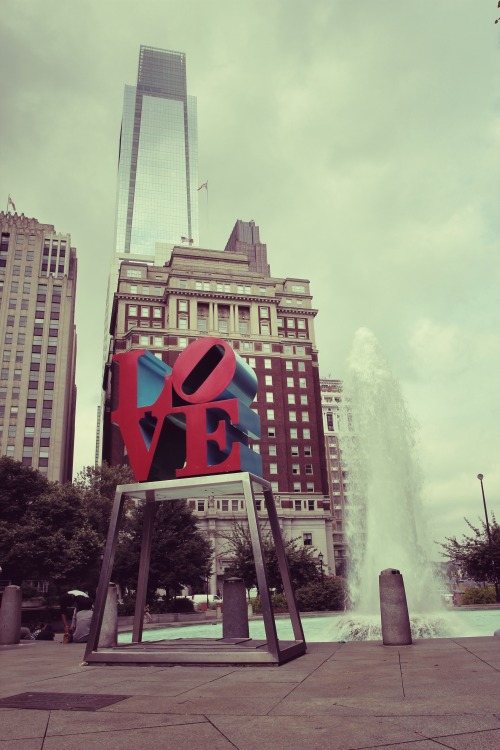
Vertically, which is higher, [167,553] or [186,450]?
[186,450]

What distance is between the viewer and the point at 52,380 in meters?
106

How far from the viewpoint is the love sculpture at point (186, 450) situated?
37.3 feet

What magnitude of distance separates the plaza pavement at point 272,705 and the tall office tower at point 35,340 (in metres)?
95.6

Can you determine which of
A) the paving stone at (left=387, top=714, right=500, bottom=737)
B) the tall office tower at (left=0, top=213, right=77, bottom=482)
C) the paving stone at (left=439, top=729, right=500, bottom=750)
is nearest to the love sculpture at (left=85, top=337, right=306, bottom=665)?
the paving stone at (left=387, top=714, right=500, bottom=737)

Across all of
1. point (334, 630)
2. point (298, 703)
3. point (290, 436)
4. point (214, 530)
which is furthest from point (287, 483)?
point (298, 703)

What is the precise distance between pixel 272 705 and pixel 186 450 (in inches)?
266

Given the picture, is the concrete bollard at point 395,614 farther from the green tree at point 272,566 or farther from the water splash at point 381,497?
the green tree at point 272,566

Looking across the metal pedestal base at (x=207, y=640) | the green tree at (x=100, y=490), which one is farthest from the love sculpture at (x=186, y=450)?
the green tree at (x=100, y=490)

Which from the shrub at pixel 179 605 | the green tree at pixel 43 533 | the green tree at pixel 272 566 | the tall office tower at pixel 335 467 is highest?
the tall office tower at pixel 335 467

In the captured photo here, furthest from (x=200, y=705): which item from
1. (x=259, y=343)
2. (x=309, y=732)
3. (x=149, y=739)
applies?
(x=259, y=343)

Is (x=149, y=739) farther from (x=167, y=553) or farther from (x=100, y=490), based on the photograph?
(x=100, y=490)

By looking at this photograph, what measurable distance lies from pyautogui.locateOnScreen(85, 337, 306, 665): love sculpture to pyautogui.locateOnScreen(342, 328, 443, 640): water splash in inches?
340

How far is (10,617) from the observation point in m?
17.6

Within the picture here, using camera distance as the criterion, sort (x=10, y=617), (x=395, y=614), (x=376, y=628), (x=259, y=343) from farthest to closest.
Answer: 1. (x=259, y=343)
2. (x=376, y=628)
3. (x=10, y=617)
4. (x=395, y=614)
